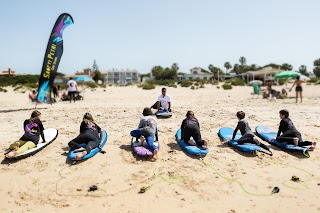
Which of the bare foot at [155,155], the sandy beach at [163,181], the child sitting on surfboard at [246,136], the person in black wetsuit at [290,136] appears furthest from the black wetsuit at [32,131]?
the person in black wetsuit at [290,136]

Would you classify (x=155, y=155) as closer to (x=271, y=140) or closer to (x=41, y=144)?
(x=41, y=144)

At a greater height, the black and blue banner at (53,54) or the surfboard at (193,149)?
the black and blue banner at (53,54)

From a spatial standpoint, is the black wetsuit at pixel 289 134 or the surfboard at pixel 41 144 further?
the black wetsuit at pixel 289 134

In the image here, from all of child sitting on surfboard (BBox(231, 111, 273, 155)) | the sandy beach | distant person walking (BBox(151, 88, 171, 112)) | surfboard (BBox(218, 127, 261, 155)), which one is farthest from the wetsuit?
distant person walking (BBox(151, 88, 171, 112))

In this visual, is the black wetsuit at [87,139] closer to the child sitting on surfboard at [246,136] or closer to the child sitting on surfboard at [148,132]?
the child sitting on surfboard at [148,132]

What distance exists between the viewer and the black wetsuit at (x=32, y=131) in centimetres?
675

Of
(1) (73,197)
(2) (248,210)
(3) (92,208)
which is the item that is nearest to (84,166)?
(1) (73,197)

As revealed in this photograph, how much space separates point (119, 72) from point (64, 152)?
102m

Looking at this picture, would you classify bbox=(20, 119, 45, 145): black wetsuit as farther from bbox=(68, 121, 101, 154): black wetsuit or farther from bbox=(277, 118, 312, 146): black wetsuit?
bbox=(277, 118, 312, 146): black wetsuit

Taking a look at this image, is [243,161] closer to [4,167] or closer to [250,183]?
[250,183]

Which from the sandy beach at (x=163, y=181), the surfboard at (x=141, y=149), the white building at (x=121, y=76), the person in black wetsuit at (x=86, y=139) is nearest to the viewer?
the sandy beach at (x=163, y=181)

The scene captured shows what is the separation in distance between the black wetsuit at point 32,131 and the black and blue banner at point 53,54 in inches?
278

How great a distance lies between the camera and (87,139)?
6492mm

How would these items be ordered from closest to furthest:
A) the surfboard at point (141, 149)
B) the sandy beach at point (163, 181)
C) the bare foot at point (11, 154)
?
1. the sandy beach at point (163, 181)
2. the bare foot at point (11, 154)
3. the surfboard at point (141, 149)
